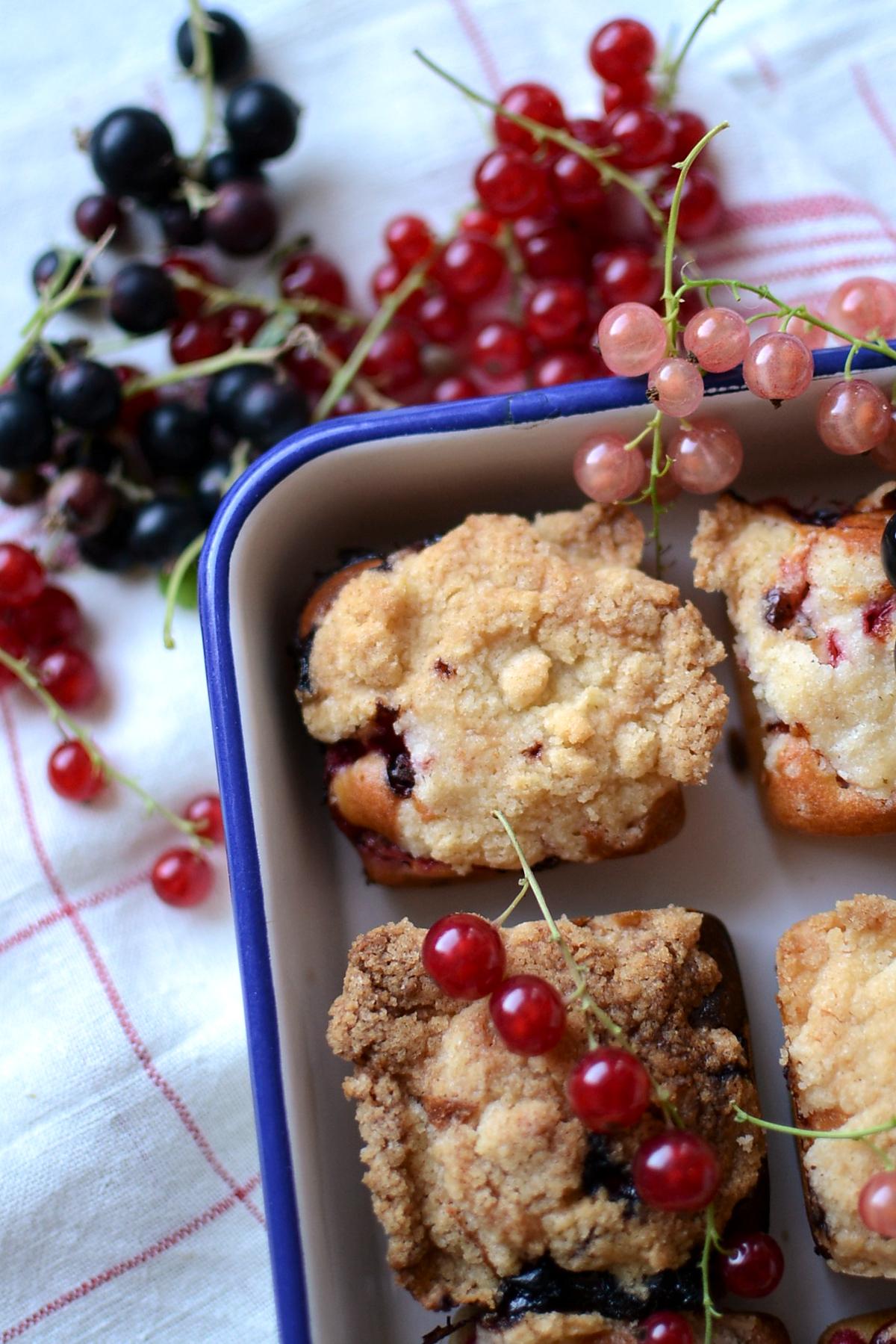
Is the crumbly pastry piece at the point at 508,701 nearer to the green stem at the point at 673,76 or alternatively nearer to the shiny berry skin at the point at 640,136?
the shiny berry skin at the point at 640,136

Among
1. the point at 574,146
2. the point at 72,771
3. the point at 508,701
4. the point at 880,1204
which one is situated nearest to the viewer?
the point at 880,1204

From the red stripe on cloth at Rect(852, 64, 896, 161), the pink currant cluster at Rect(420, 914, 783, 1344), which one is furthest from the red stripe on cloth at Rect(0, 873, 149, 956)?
the red stripe on cloth at Rect(852, 64, 896, 161)

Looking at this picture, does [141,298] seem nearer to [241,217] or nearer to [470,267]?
[241,217]

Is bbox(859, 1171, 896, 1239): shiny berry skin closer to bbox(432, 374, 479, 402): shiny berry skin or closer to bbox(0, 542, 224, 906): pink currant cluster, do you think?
bbox(0, 542, 224, 906): pink currant cluster

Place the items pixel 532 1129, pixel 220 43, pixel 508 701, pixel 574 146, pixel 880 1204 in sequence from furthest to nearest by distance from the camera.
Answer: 1. pixel 220 43
2. pixel 574 146
3. pixel 508 701
4. pixel 532 1129
5. pixel 880 1204

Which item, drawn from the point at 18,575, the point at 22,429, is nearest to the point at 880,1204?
the point at 18,575

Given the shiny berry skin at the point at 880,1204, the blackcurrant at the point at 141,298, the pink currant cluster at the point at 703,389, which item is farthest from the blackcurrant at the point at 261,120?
the shiny berry skin at the point at 880,1204

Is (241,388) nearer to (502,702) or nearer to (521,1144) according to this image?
(502,702)
